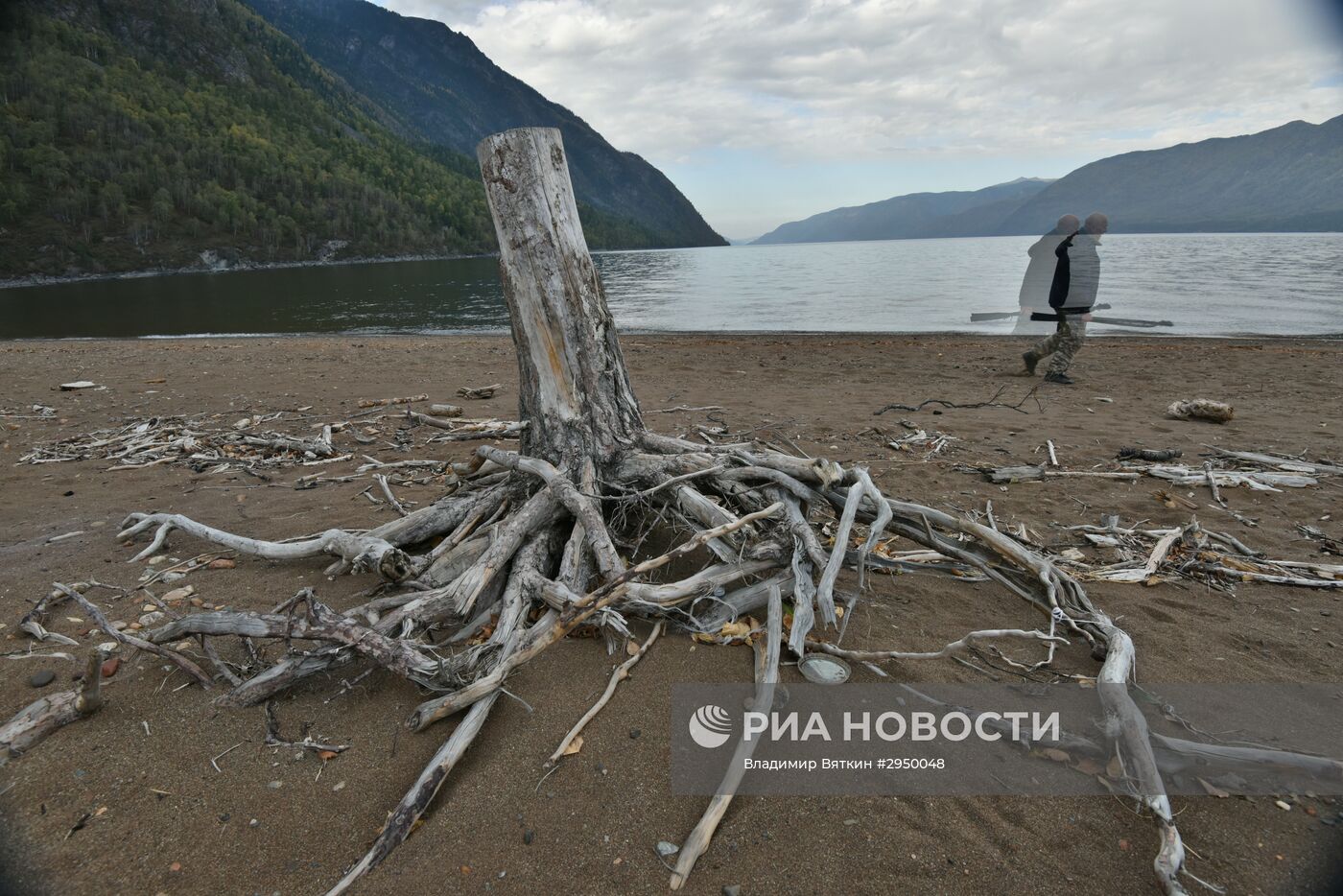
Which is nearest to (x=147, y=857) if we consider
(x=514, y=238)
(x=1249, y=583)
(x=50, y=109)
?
(x=514, y=238)

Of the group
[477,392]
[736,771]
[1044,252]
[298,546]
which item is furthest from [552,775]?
[1044,252]

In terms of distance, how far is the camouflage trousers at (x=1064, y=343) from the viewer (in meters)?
10.7

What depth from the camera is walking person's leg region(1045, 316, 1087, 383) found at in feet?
35.0

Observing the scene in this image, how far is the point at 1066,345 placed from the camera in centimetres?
1087

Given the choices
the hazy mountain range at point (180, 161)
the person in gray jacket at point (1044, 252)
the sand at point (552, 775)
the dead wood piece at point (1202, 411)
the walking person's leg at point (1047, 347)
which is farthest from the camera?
the hazy mountain range at point (180, 161)

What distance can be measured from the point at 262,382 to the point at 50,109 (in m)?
134

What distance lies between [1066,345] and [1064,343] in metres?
0.05

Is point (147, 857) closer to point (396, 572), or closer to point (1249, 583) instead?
point (396, 572)

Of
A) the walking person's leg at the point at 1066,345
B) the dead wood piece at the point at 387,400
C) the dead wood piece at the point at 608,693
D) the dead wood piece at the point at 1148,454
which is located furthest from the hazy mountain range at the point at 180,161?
the dead wood piece at the point at 1148,454

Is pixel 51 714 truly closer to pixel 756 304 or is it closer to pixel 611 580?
pixel 611 580

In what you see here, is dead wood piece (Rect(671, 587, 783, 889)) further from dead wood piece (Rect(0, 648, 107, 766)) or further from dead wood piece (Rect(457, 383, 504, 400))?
dead wood piece (Rect(457, 383, 504, 400))

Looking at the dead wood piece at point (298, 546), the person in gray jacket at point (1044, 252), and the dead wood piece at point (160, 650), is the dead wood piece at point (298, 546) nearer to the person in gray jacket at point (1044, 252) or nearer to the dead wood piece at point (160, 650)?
the dead wood piece at point (160, 650)

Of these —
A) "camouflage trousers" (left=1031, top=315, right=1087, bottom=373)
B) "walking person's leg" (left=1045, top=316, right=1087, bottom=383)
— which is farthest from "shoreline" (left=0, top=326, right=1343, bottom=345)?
"walking person's leg" (left=1045, top=316, right=1087, bottom=383)

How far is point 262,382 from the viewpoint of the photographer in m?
10.7
